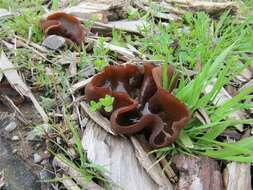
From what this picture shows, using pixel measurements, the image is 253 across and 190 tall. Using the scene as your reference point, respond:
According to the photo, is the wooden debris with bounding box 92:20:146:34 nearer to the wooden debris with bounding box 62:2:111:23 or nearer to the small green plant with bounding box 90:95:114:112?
the wooden debris with bounding box 62:2:111:23

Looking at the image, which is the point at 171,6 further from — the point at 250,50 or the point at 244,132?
the point at 244,132

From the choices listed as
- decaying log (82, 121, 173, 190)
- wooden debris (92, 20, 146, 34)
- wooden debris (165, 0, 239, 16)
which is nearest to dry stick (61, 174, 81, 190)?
decaying log (82, 121, 173, 190)

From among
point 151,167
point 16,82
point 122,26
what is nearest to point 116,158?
point 151,167

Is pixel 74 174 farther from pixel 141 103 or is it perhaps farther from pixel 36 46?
pixel 36 46

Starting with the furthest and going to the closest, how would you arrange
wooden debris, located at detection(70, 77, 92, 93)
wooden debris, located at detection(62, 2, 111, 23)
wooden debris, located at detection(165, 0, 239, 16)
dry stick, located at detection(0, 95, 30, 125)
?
wooden debris, located at detection(165, 0, 239, 16), wooden debris, located at detection(62, 2, 111, 23), wooden debris, located at detection(70, 77, 92, 93), dry stick, located at detection(0, 95, 30, 125)

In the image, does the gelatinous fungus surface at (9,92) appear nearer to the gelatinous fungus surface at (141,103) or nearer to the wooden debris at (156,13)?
the gelatinous fungus surface at (141,103)

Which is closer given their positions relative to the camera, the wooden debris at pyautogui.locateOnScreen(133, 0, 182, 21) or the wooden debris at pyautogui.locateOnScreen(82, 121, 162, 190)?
the wooden debris at pyautogui.locateOnScreen(82, 121, 162, 190)

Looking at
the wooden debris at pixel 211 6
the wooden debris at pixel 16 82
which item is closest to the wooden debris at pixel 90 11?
the wooden debris at pixel 211 6
